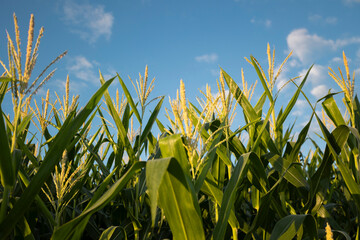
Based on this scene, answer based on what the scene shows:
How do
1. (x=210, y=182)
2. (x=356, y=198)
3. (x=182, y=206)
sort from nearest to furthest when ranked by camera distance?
(x=182, y=206) → (x=210, y=182) → (x=356, y=198)

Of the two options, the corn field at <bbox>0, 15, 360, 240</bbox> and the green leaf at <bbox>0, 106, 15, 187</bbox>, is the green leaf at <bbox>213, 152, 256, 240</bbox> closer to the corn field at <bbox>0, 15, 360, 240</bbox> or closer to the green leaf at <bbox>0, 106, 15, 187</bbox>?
the corn field at <bbox>0, 15, 360, 240</bbox>

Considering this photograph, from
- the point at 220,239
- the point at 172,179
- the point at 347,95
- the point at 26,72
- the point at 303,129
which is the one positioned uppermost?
the point at 26,72

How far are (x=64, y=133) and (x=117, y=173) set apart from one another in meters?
0.98

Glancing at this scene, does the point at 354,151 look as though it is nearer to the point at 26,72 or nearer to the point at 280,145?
the point at 280,145

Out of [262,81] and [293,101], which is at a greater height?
[262,81]

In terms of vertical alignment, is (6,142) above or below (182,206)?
above

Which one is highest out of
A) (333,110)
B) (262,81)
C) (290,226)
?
(262,81)

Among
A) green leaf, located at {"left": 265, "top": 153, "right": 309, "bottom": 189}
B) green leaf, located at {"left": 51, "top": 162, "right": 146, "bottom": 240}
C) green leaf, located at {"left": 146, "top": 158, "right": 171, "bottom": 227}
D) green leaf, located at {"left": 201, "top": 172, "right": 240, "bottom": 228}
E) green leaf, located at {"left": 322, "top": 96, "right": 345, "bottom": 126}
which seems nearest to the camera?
green leaf, located at {"left": 146, "top": 158, "right": 171, "bottom": 227}

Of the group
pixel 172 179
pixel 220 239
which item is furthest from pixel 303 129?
pixel 172 179

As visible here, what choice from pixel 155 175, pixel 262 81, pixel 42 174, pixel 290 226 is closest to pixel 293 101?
pixel 262 81

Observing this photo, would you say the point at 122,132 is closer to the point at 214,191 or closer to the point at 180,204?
the point at 214,191

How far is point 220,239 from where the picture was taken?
56.7 inches

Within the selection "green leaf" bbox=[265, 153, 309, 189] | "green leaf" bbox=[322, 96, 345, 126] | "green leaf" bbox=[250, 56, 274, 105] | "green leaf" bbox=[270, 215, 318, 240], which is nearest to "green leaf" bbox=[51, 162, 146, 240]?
"green leaf" bbox=[270, 215, 318, 240]

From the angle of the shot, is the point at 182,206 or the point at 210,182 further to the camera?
the point at 210,182
